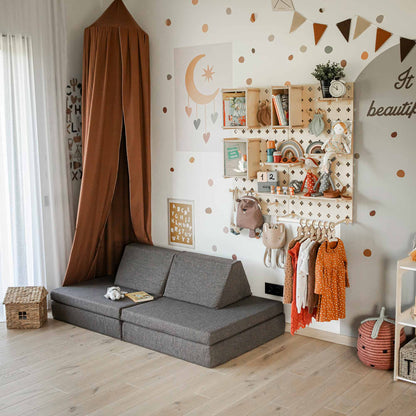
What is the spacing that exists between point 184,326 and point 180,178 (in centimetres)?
136

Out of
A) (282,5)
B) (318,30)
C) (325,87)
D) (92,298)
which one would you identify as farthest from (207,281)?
(282,5)

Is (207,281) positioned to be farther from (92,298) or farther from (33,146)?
(33,146)

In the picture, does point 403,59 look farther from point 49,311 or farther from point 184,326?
point 49,311

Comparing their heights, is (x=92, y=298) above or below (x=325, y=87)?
below

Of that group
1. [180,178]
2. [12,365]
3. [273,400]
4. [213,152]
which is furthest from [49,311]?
[273,400]

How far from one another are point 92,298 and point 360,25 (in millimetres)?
2638

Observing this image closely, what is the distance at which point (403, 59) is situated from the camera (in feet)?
11.1

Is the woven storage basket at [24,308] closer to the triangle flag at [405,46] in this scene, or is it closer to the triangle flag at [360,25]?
the triangle flag at [360,25]

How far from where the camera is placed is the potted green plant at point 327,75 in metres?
3.55

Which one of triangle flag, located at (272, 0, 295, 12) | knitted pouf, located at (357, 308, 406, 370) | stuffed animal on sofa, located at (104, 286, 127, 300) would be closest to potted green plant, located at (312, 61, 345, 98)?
triangle flag, located at (272, 0, 295, 12)

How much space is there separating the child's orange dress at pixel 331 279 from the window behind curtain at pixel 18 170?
2.22 m

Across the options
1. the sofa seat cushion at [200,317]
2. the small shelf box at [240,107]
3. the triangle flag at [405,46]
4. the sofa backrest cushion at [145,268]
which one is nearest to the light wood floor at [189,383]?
the sofa seat cushion at [200,317]

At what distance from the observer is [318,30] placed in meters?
3.69

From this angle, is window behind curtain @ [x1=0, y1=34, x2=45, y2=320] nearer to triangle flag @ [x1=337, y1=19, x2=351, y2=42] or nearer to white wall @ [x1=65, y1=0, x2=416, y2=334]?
white wall @ [x1=65, y1=0, x2=416, y2=334]
